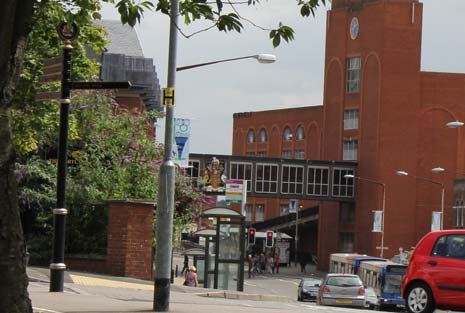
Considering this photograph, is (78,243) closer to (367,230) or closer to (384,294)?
(384,294)

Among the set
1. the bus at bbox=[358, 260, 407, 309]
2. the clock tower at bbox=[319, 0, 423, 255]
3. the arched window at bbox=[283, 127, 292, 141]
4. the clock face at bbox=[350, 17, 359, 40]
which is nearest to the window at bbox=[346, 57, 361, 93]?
the clock tower at bbox=[319, 0, 423, 255]

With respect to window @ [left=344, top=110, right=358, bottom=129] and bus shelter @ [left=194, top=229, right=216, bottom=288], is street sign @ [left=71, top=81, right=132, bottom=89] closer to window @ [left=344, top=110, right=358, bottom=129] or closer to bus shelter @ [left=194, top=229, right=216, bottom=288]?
bus shelter @ [left=194, top=229, right=216, bottom=288]

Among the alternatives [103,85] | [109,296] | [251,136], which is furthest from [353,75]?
[103,85]

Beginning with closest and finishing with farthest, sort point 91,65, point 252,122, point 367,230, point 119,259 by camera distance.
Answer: point 119,259 < point 91,65 < point 367,230 < point 252,122

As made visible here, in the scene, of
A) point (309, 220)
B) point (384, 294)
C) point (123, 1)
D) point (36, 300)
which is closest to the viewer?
point (123, 1)

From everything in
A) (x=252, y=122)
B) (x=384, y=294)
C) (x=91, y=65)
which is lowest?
(x=384, y=294)

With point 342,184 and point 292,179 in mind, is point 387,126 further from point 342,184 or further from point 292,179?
point 292,179

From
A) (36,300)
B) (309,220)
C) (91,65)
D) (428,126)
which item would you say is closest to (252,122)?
(309,220)

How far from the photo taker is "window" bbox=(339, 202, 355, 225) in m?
100

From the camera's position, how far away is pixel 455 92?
9969cm

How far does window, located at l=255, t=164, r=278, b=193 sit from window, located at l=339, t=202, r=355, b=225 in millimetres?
6690

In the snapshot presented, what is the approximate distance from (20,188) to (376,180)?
233 feet

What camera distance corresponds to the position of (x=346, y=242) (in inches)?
3957

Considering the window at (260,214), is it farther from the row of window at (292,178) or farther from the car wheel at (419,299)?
the car wheel at (419,299)
